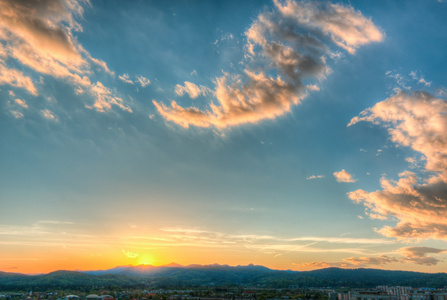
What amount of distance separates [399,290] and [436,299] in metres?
19.2

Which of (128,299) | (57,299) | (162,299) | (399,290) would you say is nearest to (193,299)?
(162,299)

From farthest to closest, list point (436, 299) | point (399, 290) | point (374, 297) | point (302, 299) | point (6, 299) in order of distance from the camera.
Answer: point (6, 299), point (399, 290), point (302, 299), point (436, 299), point (374, 297)

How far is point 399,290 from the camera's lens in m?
113

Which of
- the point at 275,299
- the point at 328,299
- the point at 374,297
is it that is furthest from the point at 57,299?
the point at 374,297

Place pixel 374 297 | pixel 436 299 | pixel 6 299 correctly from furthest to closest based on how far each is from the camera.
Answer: pixel 6 299 → pixel 436 299 → pixel 374 297

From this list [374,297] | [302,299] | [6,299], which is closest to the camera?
[374,297]

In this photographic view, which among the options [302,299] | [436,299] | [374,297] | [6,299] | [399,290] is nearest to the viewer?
[374,297]

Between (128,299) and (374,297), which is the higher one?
(374,297)

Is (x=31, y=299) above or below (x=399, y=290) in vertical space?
below

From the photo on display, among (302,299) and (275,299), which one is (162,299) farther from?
(302,299)

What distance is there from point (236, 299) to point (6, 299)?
97.6 metres

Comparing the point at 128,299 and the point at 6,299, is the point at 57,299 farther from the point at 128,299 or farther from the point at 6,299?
the point at 128,299

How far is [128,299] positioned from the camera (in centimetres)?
11494

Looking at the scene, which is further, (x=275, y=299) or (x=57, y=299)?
(x=57, y=299)
